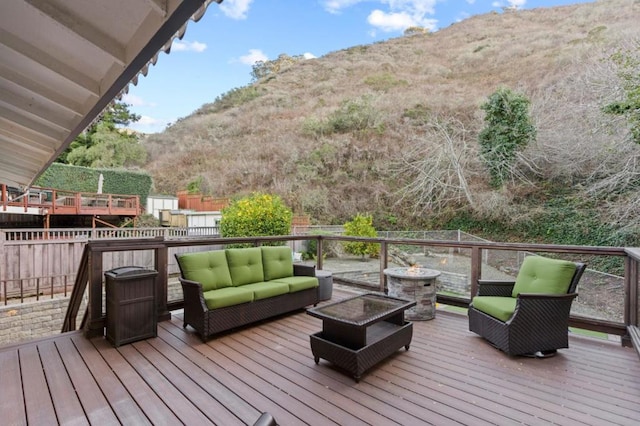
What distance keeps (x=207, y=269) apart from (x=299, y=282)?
120 cm

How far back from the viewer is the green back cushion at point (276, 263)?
14.4ft

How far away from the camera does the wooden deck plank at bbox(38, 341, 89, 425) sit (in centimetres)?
203

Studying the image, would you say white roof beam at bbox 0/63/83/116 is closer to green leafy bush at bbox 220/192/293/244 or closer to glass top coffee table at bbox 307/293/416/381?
glass top coffee table at bbox 307/293/416/381

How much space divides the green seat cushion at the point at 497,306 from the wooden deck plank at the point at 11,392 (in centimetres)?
379

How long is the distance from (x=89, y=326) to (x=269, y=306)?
187 centimetres


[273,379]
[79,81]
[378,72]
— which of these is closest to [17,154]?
[79,81]

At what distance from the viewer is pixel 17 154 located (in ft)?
14.3

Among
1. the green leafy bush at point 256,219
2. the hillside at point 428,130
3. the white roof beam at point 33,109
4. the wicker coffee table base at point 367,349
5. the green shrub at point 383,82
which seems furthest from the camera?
the green shrub at point 383,82

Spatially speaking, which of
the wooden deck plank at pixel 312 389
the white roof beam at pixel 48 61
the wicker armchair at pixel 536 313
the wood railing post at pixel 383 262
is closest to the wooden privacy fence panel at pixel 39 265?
the wooden deck plank at pixel 312 389

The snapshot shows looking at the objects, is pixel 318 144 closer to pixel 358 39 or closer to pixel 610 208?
pixel 610 208

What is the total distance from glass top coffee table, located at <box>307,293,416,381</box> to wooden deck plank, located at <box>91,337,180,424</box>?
1.23m

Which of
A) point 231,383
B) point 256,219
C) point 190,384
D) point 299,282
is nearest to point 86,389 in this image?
point 190,384

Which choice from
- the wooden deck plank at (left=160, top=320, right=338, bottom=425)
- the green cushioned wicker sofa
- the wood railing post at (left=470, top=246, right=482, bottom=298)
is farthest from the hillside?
the wooden deck plank at (left=160, top=320, right=338, bottom=425)

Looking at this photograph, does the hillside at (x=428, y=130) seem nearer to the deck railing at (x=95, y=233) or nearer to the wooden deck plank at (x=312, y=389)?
the deck railing at (x=95, y=233)
